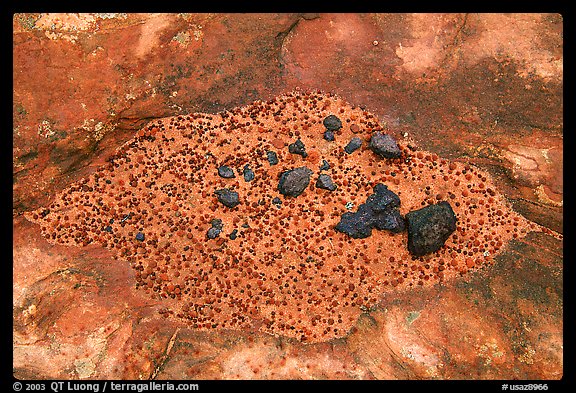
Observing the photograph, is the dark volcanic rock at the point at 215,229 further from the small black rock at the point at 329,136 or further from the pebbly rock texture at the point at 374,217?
the small black rock at the point at 329,136

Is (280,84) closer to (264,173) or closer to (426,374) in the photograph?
(264,173)

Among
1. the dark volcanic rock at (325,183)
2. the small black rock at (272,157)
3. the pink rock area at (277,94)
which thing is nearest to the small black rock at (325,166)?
the dark volcanic rock at (325,183)

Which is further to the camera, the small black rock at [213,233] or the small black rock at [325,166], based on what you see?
the small black rock at [325,166]

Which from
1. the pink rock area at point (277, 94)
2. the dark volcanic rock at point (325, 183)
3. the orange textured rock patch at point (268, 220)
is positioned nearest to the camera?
the pink rock area at point (277, 94)

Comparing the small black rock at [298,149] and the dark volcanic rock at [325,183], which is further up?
the small black rock at [298,149]

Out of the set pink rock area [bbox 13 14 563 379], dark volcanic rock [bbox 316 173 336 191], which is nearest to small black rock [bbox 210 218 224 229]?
pink rock area [bbox 13 14 563 379]

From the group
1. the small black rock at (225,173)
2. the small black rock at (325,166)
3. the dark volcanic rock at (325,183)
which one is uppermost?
the small black rock at (225,173)

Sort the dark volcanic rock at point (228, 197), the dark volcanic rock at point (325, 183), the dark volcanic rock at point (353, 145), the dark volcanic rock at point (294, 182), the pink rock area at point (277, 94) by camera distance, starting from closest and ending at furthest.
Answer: the pink rock area at point (277, 94)
the dark volcanic rock at point (228, 197)
the dark volcanic rock at point (294, 182)
the dark volcanic rock at point (325, 183)
the dark volcanic rock at point (353, 145)
